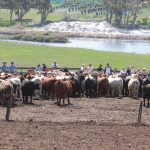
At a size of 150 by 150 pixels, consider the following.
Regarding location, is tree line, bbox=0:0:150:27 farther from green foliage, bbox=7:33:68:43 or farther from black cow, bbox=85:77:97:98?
black cow, bbox=85:77:97:98

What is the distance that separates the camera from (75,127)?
2045cm

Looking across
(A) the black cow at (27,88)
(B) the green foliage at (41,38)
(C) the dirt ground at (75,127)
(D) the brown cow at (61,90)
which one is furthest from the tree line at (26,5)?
(C) the dirt ground at (75,127)

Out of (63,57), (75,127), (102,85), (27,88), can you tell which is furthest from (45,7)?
(75,127)

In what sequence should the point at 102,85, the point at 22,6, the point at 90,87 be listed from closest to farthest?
the point at 90,87 < the point at 102,85 < the point at 22,6

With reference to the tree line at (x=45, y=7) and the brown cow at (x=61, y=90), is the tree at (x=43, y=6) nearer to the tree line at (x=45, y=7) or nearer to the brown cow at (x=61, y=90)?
the tree line at (x=45, y=7)

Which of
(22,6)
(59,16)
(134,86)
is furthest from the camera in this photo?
(59,16)

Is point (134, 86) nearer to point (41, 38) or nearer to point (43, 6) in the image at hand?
point (41, 38)

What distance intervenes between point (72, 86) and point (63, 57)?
2830 cm

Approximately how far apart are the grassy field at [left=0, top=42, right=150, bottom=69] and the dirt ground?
24.1m

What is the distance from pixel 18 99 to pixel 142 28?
118319 mm

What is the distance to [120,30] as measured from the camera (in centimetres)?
13900

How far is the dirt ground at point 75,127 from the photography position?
17438mm

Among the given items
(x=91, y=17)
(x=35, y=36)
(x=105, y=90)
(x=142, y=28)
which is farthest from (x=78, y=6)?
(x=105, y=90)

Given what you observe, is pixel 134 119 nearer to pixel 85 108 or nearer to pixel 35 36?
pixel 85 108
